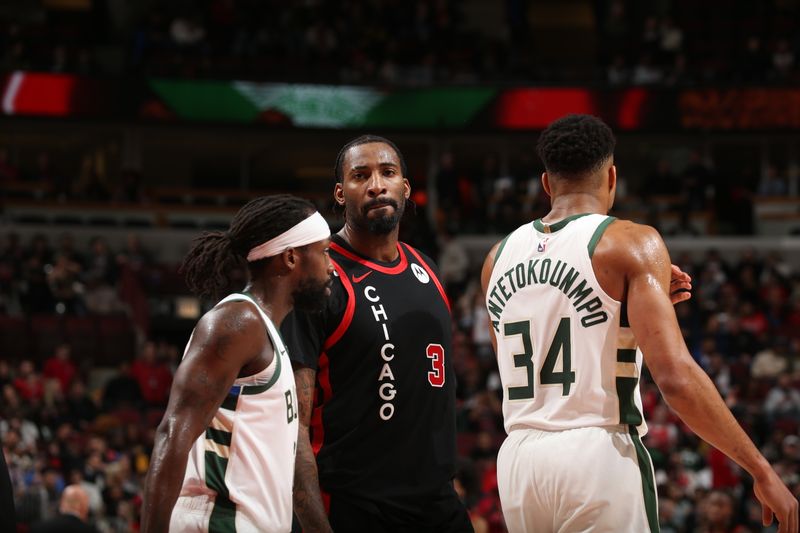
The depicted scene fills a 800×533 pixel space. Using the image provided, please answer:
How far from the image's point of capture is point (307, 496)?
4398mm

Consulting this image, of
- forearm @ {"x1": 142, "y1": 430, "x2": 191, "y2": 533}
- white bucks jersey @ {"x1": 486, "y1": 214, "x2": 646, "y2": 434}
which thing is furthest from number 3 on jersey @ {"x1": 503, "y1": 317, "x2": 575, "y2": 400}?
forearm @ {"x1": 142, "y1": 430, "x2": 191, "y2": 533}

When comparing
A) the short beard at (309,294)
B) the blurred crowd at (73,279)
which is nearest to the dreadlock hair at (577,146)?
the short beard at (309,294)

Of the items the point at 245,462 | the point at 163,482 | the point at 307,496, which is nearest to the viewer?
the point at 163,482

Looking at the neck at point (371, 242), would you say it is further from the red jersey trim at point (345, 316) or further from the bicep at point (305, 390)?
the bicep at point (305, 390)

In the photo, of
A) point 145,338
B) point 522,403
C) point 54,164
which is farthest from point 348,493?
point 54,164

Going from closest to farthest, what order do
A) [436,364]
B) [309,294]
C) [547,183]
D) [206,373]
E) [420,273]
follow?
[206,373], [309,294], [547,183], [436,364], [420,273]

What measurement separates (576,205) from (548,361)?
63 cm

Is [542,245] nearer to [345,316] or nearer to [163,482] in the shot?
[345,316]

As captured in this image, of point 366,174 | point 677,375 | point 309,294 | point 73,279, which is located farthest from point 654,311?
point 73,279

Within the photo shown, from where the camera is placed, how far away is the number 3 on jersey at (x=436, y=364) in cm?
496

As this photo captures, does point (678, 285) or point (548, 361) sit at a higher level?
point (678, 285)

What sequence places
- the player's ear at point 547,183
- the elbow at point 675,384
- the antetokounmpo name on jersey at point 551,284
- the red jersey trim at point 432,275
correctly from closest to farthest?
the elbow at point 675,384, the antetokounmpo name on jersey at point 551,284, the player's ear at point 547,183, the red jersey trim at point 432,275

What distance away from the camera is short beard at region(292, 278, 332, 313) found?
166 inches

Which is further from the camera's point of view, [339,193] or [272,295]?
[339,193]
